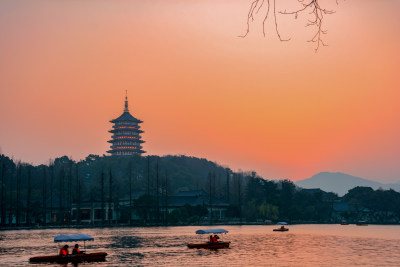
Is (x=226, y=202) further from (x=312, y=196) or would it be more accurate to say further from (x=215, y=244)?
(x=215, y=244)

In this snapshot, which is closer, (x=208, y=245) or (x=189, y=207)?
(x=208, y=245)

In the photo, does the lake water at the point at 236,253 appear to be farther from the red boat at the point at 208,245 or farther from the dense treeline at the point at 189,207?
the dense treeline at the point at 189,207

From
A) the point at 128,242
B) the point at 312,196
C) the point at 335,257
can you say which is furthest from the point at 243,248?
the point at 312,196

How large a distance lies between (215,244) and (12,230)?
59.1 m

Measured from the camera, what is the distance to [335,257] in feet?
185

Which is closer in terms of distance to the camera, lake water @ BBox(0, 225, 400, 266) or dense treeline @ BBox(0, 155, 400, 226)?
A: lake water @ BBox(0, 225, 400, 266)

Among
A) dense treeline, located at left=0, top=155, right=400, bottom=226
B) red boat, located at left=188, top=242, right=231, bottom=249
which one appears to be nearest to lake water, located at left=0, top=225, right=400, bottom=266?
red boat, located at left=188, top=242, right=231, bottom=249

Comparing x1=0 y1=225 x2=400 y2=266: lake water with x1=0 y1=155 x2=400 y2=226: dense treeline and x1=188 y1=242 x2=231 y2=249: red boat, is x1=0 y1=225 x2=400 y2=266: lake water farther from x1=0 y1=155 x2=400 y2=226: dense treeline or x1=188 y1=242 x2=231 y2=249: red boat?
x1=0 y1=155 x2=400 y2=226: dense treeline

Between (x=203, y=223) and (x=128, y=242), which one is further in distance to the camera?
(x=203, y=223)

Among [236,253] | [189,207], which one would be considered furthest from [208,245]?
[189,207]

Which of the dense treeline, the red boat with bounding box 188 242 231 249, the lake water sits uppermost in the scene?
the dense treeline

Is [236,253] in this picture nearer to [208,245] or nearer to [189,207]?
[208,245]

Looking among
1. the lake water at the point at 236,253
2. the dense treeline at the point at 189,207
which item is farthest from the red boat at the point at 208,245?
the dense treeline at the point at 189,207

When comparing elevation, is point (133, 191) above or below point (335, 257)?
above
